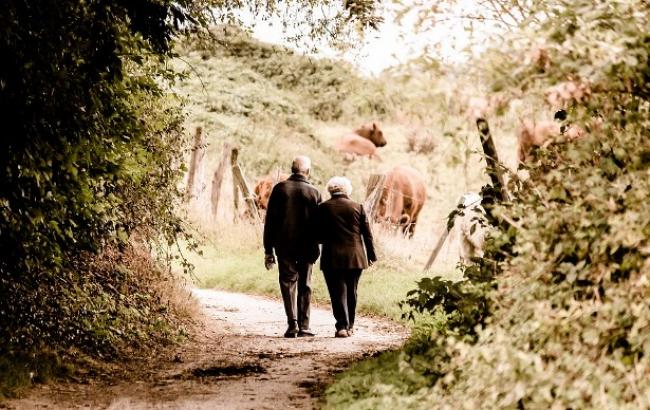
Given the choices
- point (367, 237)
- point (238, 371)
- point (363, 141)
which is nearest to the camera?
point (238, 371)

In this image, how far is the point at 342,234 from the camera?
33.4 ft

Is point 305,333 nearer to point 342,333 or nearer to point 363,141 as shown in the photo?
point 342,333

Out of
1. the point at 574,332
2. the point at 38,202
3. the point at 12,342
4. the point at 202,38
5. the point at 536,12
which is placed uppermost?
the point at 202,38

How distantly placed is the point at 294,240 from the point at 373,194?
24.9 feet

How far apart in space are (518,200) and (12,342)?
4500 millimetres

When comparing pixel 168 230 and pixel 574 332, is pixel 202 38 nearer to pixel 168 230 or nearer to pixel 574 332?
pixel 168 230

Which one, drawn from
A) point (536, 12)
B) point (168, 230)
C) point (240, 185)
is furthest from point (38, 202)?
point (240, 185)

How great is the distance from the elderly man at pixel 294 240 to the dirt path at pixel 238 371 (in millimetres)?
420

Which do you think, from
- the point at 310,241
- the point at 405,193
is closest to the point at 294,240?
the point at 310,241

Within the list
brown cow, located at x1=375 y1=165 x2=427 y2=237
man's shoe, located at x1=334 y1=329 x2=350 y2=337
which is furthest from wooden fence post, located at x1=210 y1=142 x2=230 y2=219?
man's shoe, located at x1=334 y1=329 x2=350 y2=337

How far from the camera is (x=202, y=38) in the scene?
966cm

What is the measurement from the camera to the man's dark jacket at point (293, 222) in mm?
10305

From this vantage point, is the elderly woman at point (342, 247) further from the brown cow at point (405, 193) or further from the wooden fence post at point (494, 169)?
the brown cow at point (405, 193)

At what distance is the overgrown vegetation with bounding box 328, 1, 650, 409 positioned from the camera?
3730mm
